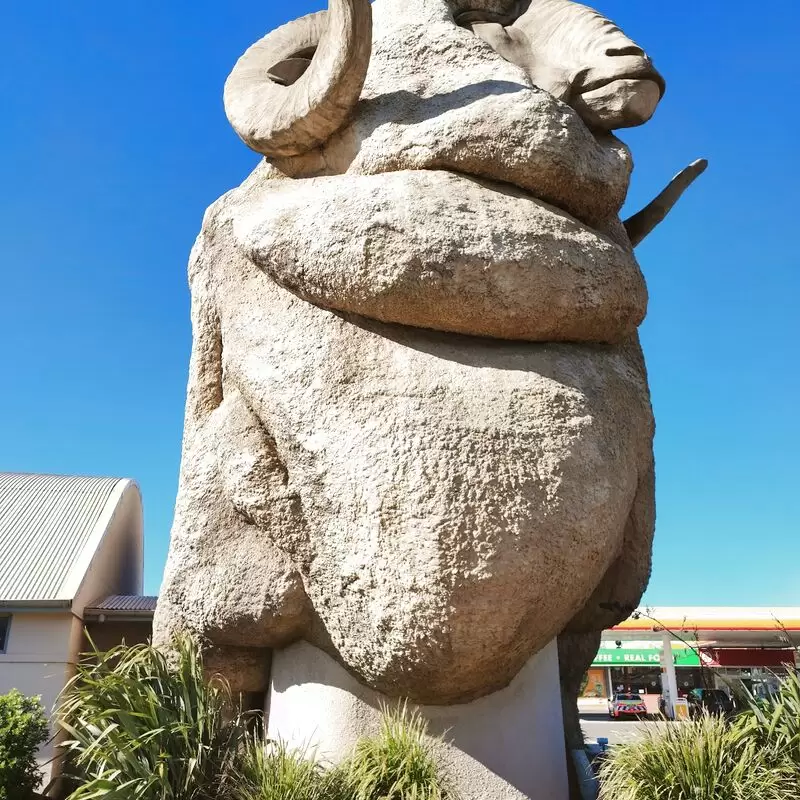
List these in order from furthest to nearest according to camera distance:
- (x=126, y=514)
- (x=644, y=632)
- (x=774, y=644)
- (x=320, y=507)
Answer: (x=644, y=632) → (x=774, y=644) → (x=126, y=514) → (x=320, y=507)

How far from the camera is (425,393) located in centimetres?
437

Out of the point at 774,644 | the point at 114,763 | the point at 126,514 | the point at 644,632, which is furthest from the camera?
the point at 644,632

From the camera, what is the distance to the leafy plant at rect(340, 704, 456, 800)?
3.88m

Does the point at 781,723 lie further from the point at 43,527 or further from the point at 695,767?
the point at 43,527

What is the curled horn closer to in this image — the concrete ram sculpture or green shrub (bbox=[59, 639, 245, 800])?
the concrete ram sculpture

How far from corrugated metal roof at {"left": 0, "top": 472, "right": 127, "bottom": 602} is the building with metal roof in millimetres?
17

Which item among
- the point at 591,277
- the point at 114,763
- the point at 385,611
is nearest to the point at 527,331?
the point at 591,277

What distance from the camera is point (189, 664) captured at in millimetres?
4547

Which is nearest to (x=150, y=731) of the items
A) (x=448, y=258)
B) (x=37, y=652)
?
(x=448, y=258)

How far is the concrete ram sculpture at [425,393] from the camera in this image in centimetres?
419

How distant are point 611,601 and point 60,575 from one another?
11.3 m

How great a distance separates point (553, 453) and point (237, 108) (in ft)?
10.8

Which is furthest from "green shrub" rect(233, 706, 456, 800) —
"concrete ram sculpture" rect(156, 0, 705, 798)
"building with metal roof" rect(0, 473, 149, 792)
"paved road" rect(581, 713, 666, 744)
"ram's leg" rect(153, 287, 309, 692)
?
"building with metal roof" rect(0, 473, 149, 792)

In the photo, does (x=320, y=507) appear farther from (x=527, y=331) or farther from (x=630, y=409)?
(x=630, y=409)
